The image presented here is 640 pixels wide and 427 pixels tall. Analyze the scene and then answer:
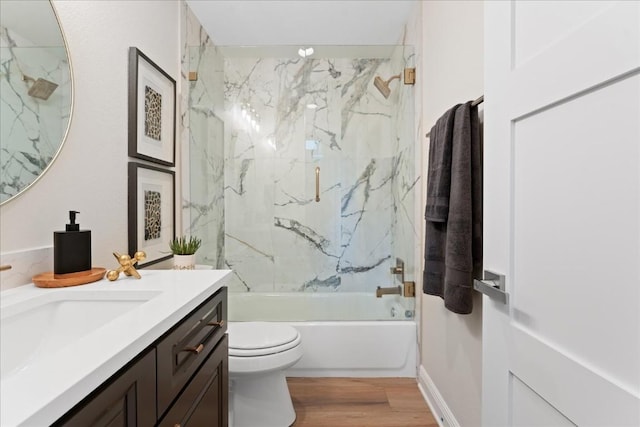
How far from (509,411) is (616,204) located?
0.59 m

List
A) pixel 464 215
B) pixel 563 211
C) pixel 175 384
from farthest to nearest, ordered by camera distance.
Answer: pixel 464 215 < pixel 175 384 < pixel 563 211

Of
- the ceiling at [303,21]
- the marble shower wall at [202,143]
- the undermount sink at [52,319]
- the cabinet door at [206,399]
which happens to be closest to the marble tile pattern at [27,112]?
the undermount sink at [52,319]

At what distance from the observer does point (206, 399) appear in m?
1.01

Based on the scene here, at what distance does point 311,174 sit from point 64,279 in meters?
1.74

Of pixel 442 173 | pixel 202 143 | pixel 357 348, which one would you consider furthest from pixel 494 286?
pixel 202 143

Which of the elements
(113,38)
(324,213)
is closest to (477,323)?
(324,213)

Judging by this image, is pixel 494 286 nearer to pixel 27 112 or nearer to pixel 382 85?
pixel 27 112

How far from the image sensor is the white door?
533mm

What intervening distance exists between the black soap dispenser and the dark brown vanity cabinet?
42 centimetres

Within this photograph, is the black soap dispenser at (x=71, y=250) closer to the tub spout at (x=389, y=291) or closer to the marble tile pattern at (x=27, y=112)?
the marble tile pattern at (x=27, y=112)

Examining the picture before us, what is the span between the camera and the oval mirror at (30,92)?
36.9 inches

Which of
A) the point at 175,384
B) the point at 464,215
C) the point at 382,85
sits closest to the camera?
the point at 175,384

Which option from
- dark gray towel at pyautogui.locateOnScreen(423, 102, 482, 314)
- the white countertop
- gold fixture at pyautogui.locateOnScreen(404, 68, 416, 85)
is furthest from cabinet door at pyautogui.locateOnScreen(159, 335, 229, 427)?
gold fixture at pyautogui.locateOnScreen(404, 68, 416, 85)

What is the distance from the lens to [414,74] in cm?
224
